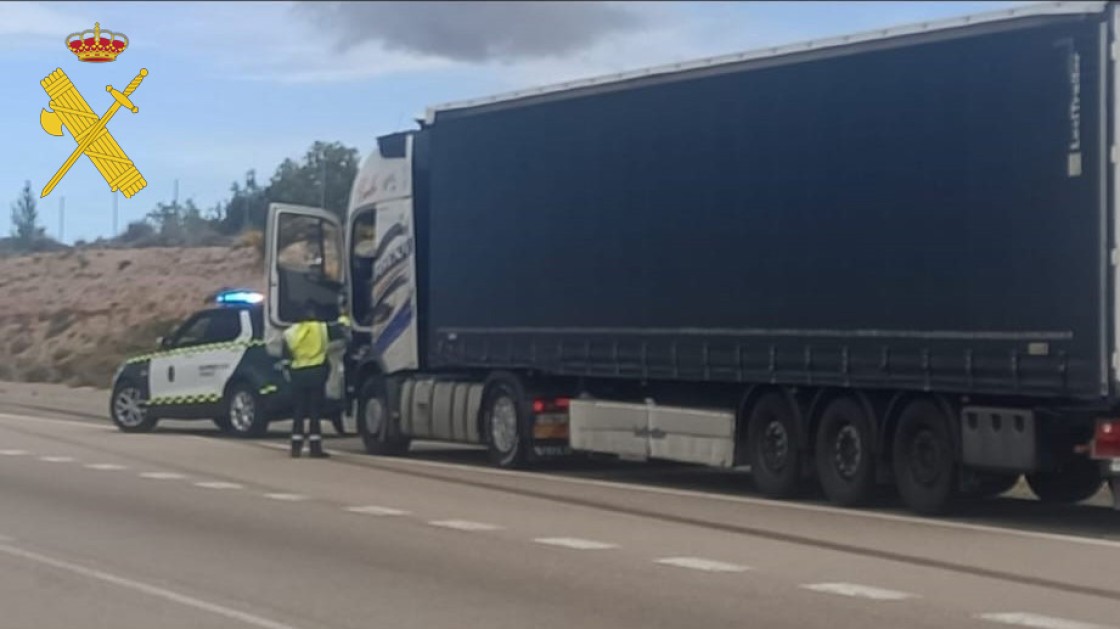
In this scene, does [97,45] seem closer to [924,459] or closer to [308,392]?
[308,392]

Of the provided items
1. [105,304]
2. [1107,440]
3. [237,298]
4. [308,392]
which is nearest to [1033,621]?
[1107,440]

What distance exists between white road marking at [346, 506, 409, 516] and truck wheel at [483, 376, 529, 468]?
426 centimetres

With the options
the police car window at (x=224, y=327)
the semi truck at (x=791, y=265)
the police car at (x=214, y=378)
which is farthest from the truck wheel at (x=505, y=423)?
the police car window at (x=224, y=327)

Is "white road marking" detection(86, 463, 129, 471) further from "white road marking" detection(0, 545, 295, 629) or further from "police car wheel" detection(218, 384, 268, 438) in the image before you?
"white road marking" detection(0, 545, 295, 629)

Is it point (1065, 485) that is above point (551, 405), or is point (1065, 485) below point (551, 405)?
below

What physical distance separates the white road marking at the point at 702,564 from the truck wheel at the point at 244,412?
13.7 metres

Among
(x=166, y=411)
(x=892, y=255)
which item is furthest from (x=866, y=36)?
(x=166, y=411)

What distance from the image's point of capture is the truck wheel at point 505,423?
2177 centimetres

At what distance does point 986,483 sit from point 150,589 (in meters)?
7.42

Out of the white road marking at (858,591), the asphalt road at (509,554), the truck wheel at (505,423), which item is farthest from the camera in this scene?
the truck wheel at (505,423)

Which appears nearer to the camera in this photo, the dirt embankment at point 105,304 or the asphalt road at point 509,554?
the asphalt road at point 509,554

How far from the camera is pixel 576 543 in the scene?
1511 cm

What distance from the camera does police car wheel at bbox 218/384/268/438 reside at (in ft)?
89.0

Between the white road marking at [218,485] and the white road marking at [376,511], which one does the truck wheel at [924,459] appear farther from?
the white road marking at [218,485]
